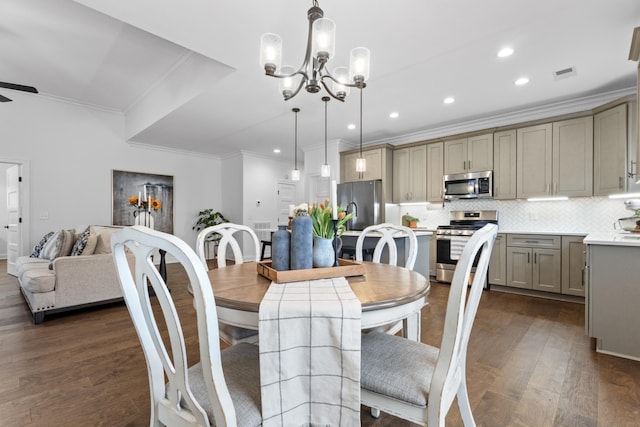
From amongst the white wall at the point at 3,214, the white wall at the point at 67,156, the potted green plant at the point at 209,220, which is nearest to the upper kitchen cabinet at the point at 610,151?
the potted green plant at the point at 209,220

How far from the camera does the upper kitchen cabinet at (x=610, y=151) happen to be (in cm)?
329

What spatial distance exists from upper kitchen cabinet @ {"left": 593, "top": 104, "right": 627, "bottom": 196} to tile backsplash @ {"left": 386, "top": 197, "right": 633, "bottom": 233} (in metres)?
0.38

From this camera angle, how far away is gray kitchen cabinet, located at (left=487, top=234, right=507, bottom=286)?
412cm

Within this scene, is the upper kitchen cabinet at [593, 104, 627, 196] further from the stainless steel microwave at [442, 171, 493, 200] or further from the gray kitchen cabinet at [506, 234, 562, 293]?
the stainless steel microwave at [442, 171, 493, 200]

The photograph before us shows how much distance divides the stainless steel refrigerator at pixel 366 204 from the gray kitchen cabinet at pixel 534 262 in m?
1.96

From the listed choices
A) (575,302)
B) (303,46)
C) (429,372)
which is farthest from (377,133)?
(429,372)

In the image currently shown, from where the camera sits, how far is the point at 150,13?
7.13 ft

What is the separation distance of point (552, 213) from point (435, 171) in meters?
1.68

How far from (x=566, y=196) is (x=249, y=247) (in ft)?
19.1

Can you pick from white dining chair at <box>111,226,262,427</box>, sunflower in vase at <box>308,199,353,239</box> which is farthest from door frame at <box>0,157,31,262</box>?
sunflower in vase at <box>308,199,353,239</box>

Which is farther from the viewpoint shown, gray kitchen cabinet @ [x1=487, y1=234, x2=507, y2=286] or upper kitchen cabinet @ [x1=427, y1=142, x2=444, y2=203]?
upper kitchen cabinet @ [x1=427, y1=142, x2=444, y2=203]

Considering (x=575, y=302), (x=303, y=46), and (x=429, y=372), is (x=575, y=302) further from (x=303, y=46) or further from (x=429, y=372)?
(x=303, y=46)

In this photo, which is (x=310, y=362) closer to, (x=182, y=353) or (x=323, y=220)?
(x=182, y=353)

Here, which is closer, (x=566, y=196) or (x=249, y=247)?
(x=566, y=196)
